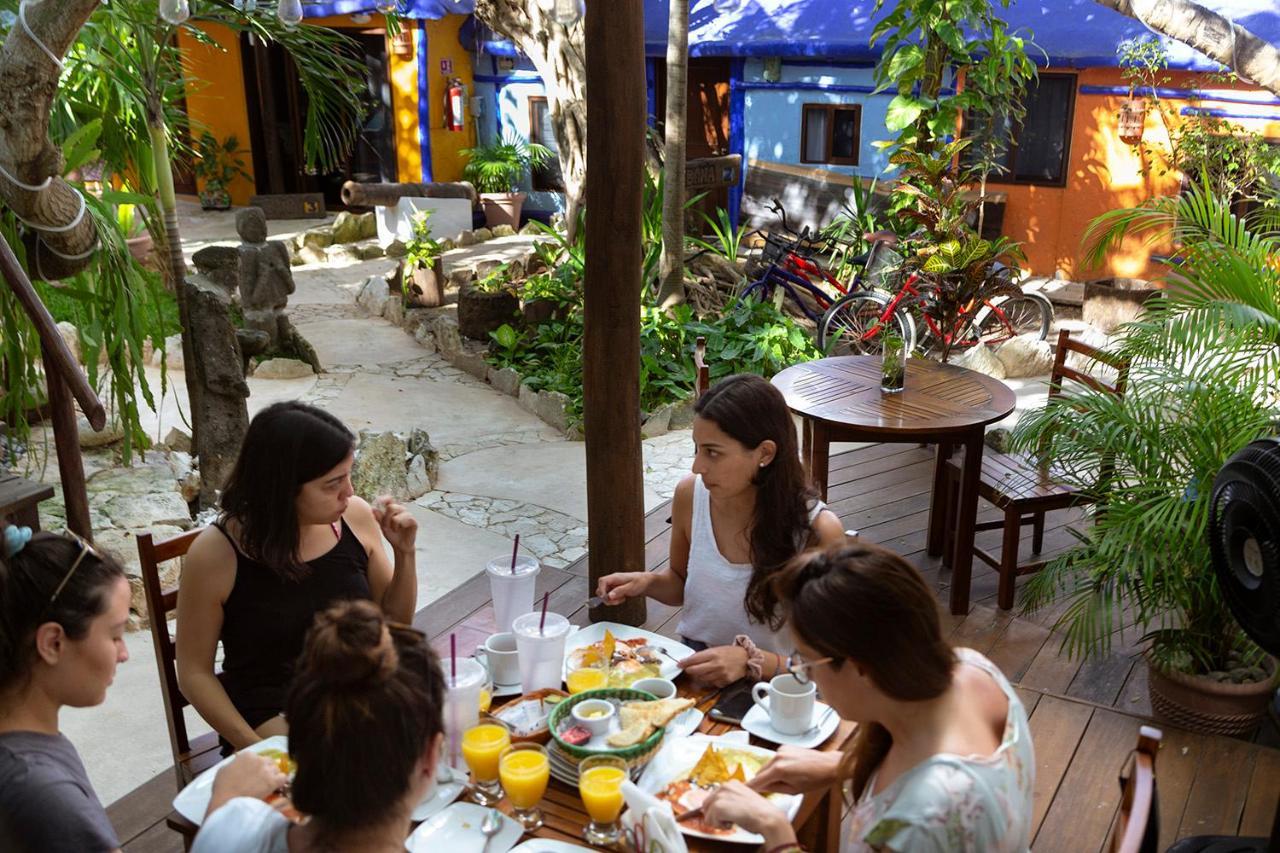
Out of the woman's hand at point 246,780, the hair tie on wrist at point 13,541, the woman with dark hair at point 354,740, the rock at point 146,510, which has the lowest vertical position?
the rock at point 146,510

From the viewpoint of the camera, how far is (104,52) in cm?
605

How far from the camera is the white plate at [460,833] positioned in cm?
192

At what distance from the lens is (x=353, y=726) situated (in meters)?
1.53

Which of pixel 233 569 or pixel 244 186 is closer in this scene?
pixel 233 569

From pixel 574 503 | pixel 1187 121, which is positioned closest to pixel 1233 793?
pixel 574 503

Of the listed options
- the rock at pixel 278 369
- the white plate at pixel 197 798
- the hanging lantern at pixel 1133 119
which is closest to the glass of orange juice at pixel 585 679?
the white plate at pixel 197 798

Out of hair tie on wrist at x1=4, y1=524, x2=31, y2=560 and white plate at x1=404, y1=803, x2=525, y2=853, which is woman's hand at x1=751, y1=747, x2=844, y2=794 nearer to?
white plate at x1=404, y1=803, x2=525, y2=853

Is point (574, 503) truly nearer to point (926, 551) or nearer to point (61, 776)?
point (926, 551)

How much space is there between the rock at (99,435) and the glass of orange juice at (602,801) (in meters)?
5.01

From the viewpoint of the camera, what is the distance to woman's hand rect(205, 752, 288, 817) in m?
1.86

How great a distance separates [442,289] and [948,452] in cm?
670

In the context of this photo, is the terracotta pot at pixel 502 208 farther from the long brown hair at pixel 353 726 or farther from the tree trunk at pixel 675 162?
the long brown hair at pixel 353 726

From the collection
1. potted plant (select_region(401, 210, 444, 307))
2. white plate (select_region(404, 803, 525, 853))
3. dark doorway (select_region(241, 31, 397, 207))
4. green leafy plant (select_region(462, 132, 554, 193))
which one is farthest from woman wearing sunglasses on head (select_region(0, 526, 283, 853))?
dark doorway (select_region(241, 31, 397, 207))

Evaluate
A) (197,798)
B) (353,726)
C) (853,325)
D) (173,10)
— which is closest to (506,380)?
(853,325)
